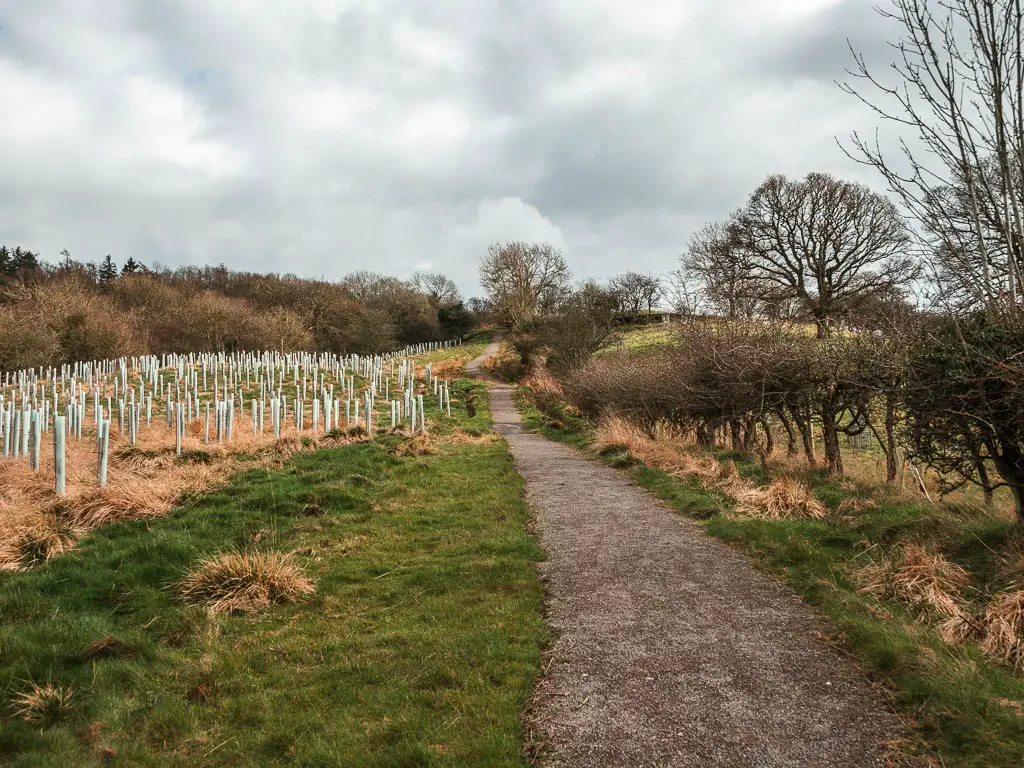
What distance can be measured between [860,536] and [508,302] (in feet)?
154

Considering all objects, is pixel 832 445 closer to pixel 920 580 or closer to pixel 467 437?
pixel 920 580

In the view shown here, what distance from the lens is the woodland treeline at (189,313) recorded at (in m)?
35.7

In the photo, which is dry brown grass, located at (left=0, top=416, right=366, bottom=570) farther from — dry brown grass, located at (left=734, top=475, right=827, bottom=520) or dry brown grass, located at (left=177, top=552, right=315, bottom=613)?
dry brown grass, located at (left=734, top=475, right=827, bottom=520)

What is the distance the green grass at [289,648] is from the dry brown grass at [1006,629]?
9.75ft

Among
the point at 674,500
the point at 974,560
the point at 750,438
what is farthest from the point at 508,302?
the point at 974,560

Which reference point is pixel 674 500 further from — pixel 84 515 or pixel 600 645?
pixel 84 515

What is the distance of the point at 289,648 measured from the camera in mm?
4523

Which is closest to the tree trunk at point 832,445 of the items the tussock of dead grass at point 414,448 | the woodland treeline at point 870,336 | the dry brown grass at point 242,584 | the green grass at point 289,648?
the woodland treeline at point 870,336

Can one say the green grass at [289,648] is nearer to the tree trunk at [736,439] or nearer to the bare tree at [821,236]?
the tree trunk at [736,439]

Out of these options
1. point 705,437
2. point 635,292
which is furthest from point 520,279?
point 705,437

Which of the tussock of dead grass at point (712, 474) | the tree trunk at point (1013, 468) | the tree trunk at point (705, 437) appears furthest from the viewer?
the tree trunk at point (705, 437)

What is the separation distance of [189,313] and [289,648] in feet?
163

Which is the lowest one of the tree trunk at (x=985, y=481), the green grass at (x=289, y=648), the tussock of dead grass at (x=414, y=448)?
the green grass at (x=289, y=648)

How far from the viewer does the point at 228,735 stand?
11.4 feet
